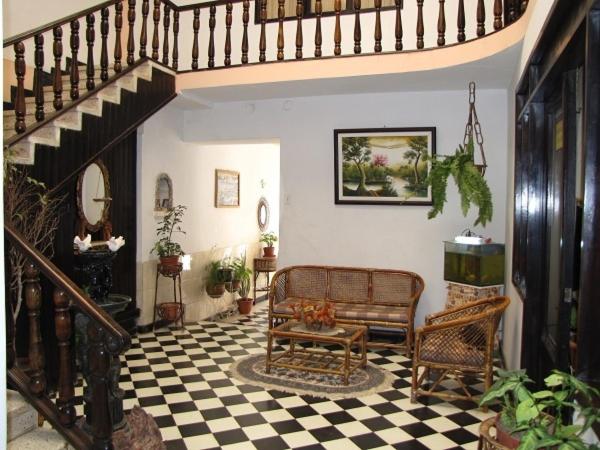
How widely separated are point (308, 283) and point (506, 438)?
14.1ft

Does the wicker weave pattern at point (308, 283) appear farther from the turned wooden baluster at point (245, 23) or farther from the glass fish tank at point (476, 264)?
the turned wooden baluster at point (245, 23)

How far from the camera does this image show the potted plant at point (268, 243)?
367 inches

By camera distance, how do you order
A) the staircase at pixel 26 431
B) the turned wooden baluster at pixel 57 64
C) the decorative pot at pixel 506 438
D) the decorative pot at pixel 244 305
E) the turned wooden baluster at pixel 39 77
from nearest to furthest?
1. the decorative pot at pixel 506 438
2. the staircase at pixel 26 431
3. the turned wooden baluster at pixel 39 77
4. the turned wooden baluster at pixel 57 64
5. the decorative pot at pixel 244 305

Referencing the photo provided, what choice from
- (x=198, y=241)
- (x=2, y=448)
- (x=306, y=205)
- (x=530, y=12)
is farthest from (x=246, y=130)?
(x=2, y=448)

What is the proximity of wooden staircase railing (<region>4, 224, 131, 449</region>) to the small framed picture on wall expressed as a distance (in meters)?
5.62

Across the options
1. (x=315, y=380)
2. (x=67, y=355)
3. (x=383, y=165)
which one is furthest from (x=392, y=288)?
(x=67, y=355)

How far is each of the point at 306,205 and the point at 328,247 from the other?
0.61 m

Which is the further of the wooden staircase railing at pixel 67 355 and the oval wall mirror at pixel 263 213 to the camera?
the oval wall mirror at pixel 263 213

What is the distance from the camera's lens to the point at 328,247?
261 inches

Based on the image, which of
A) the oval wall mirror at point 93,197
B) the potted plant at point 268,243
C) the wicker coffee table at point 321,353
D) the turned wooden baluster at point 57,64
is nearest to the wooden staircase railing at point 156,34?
the turned wooden baluster at point 57,64

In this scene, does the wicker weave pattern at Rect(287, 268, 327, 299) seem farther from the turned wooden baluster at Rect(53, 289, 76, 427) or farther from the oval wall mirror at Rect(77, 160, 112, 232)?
the turned wooden baluster at Rect(53, 289, 76, 427)

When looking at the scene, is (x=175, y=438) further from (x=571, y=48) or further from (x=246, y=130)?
(x=246, y=130)

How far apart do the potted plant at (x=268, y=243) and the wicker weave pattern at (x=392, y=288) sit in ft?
11.1

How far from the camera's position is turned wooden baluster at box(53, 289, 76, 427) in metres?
2.54
